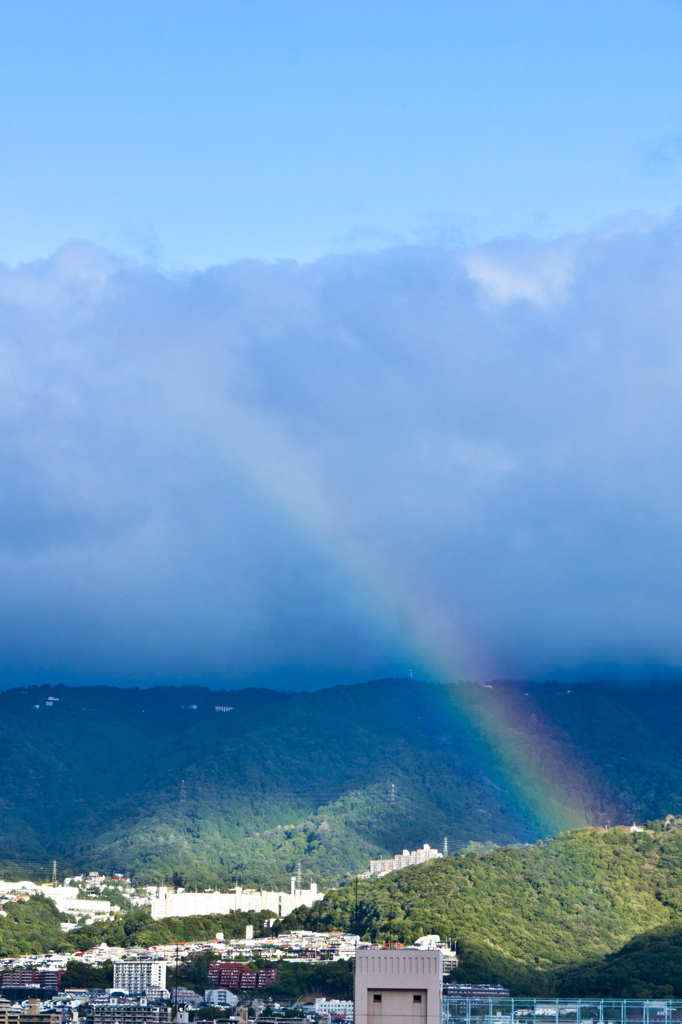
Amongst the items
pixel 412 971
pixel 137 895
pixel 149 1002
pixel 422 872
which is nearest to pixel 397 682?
pixel 137 895

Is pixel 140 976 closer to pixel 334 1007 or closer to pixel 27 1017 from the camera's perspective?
pixel 27 1017

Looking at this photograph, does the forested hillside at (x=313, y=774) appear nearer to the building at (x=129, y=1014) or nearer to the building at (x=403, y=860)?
the building at (x=403, y=860)

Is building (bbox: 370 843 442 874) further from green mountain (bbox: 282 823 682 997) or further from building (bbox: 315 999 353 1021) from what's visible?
building (bbox: 315 999 353 1021)

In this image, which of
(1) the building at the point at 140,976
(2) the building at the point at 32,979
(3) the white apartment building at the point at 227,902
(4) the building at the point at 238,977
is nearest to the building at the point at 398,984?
(4) the building at the point at 238,977

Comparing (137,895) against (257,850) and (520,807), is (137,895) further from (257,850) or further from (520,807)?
(520,807)

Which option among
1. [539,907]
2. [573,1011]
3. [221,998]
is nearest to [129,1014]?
[221,998]

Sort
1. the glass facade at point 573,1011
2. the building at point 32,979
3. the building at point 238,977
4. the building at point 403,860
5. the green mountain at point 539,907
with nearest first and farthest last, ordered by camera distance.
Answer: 1. the glass facade at point 573,1011
2. the green mountain at point 539,907
3. the building at point 238,977
4. the building at point 32,979
5. the building at point 403,860
